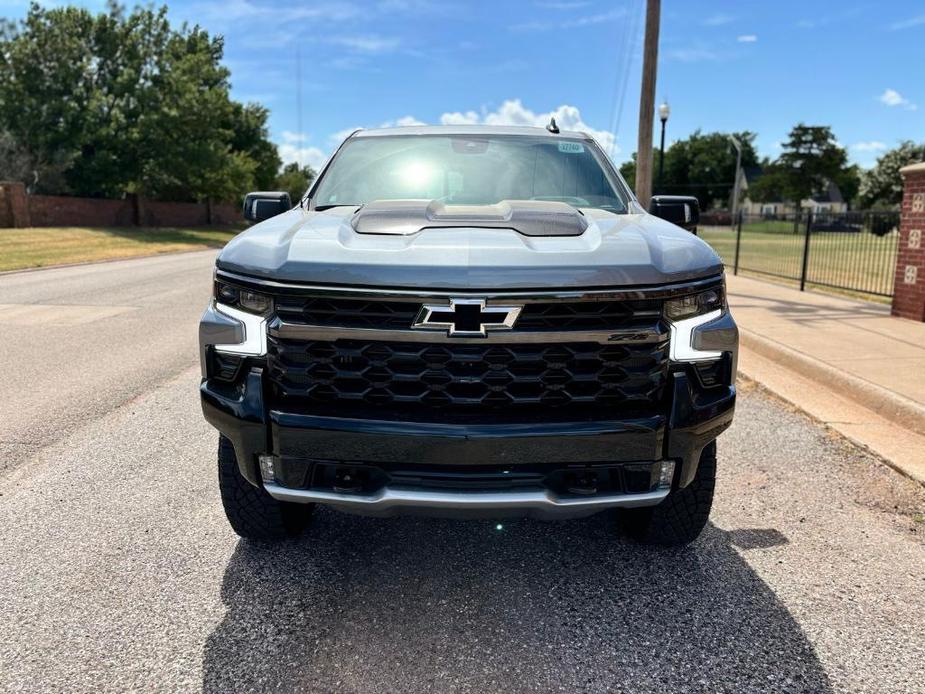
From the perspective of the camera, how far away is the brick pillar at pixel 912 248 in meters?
8.82

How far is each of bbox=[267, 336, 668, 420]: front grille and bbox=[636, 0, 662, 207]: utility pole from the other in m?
11.0

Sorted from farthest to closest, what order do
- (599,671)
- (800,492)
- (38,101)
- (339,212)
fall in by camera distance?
(38,101) < (800,492) < (339,212) < (599,671)

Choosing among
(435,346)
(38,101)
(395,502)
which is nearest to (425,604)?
(395,502)

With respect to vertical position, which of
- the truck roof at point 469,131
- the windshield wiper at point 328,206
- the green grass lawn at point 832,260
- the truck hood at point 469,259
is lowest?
the green grass lawn at point 832,260

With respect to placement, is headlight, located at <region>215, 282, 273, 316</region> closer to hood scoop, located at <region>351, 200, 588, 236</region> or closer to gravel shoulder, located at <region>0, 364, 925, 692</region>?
hood scoop, located at <region>351, 200, 588, 236</region>

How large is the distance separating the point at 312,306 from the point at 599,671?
152 centimetres

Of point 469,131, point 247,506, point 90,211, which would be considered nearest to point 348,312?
point 247,506

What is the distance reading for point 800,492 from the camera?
407 cm

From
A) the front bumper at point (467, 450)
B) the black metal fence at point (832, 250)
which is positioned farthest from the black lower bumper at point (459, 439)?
the black metal fence at point (832, 250)

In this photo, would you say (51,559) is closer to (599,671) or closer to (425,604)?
(425,604)

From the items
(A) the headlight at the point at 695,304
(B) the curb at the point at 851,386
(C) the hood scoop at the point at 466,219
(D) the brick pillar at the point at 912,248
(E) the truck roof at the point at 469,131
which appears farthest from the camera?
(D) the brick pillar at the point at 912,248

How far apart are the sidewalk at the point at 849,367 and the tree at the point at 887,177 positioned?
2668 inches

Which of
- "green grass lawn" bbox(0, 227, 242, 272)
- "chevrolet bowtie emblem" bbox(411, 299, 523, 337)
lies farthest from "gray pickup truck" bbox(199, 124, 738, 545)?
"green grass lawn" bbox(0, 227, 242, 272)

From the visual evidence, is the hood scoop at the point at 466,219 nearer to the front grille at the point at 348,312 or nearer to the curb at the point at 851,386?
the front grille at the point at 348,312
